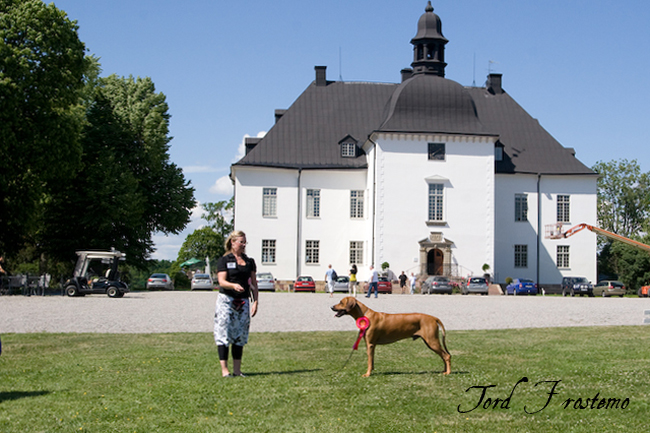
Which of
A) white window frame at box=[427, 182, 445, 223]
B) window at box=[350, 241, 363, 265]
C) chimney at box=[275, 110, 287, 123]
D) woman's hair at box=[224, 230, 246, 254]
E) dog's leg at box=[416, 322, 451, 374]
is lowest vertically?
dog's leg at box=[416, 322, 451, 374]

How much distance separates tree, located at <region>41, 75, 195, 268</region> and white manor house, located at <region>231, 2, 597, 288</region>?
7.09m

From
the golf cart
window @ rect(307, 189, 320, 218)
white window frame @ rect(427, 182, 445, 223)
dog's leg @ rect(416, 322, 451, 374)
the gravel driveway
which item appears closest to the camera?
dog's leg @ rect(416, 322, 451, 374)

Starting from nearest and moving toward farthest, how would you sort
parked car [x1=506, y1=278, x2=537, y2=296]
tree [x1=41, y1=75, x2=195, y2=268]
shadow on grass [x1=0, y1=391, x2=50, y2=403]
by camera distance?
shadow on grass [x1=0, y1=391, x2=50, y2=403] < tree [x1=41, y1=75, x2=195, y2=268] < parked car [x1=506, y1=278, x2=537, y2=296]

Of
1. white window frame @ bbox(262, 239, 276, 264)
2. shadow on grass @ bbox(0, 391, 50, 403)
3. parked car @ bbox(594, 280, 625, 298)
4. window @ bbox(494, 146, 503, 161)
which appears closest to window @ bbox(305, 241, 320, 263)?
white window frame @ bbox(262, 239, 276, 264)

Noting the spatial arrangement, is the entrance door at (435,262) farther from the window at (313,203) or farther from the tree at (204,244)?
the tree at (204,244)

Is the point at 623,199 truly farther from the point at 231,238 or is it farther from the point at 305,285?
the point at 231,238

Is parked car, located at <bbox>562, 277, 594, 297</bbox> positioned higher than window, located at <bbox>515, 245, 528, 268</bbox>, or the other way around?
window, located at <bbox>515, 245, 528, 268</bbox>

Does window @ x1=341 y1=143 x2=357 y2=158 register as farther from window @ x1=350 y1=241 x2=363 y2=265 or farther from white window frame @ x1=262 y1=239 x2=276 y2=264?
white window frame @ x1=262 y1=239 x2=276 y2=264

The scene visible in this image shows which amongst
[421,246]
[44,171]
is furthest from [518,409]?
[421,246]

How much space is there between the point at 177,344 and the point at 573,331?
27.5 ft

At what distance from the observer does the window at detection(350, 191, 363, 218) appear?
5431cm

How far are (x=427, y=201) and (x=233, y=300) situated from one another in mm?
43190

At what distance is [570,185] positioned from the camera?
181 ft

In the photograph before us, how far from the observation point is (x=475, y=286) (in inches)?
1850
